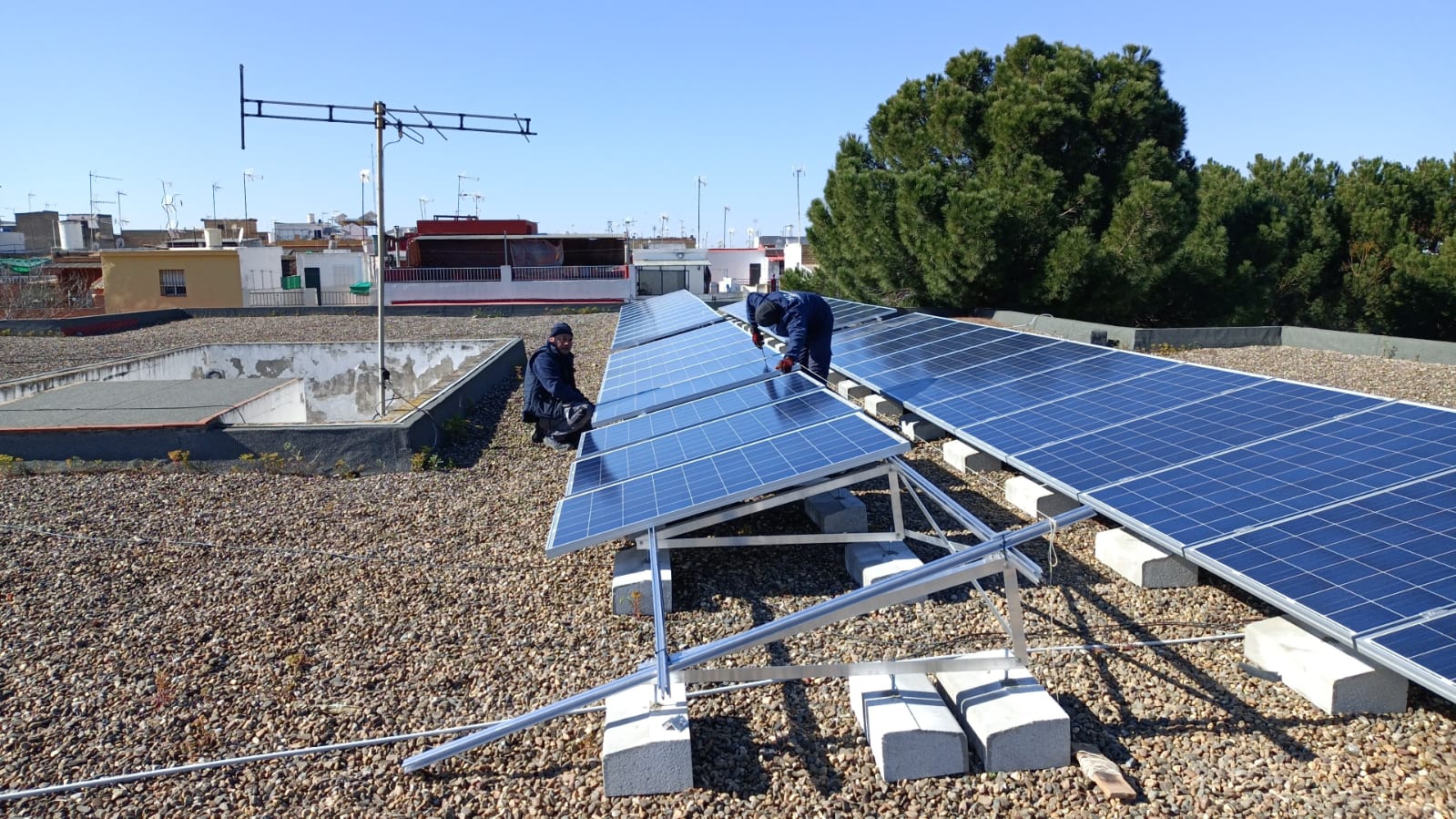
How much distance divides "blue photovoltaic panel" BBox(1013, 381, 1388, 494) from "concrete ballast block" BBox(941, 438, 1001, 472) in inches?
72.1

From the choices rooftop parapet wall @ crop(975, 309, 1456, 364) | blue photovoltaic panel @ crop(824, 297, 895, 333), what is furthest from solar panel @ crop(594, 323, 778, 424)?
rooftop parapet wall @ crop(975, 309, 1456, 364)

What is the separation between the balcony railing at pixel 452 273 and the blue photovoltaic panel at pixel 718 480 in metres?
40.4

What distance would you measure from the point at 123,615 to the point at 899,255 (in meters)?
20.1

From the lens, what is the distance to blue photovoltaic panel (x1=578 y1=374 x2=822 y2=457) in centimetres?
800

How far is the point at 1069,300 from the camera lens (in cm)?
2223

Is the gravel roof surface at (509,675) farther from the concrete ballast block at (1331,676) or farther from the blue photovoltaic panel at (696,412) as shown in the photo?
the blue photovoltaic panel at (696,412)

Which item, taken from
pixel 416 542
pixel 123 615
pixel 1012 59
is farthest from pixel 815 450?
pixel 1012 59

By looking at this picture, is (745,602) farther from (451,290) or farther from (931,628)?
(451,290)

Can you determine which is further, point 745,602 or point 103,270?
point 103,270

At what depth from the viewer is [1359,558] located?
4414 mm

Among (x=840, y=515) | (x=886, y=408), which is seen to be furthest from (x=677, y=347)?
(x=840, y=515)

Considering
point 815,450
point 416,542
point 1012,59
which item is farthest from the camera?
point 1012,59

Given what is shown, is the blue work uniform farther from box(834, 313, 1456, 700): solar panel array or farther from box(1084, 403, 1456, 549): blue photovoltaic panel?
box(1084, 403, 1456, 549): blue photovoltaic panel

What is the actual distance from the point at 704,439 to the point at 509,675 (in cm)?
249
